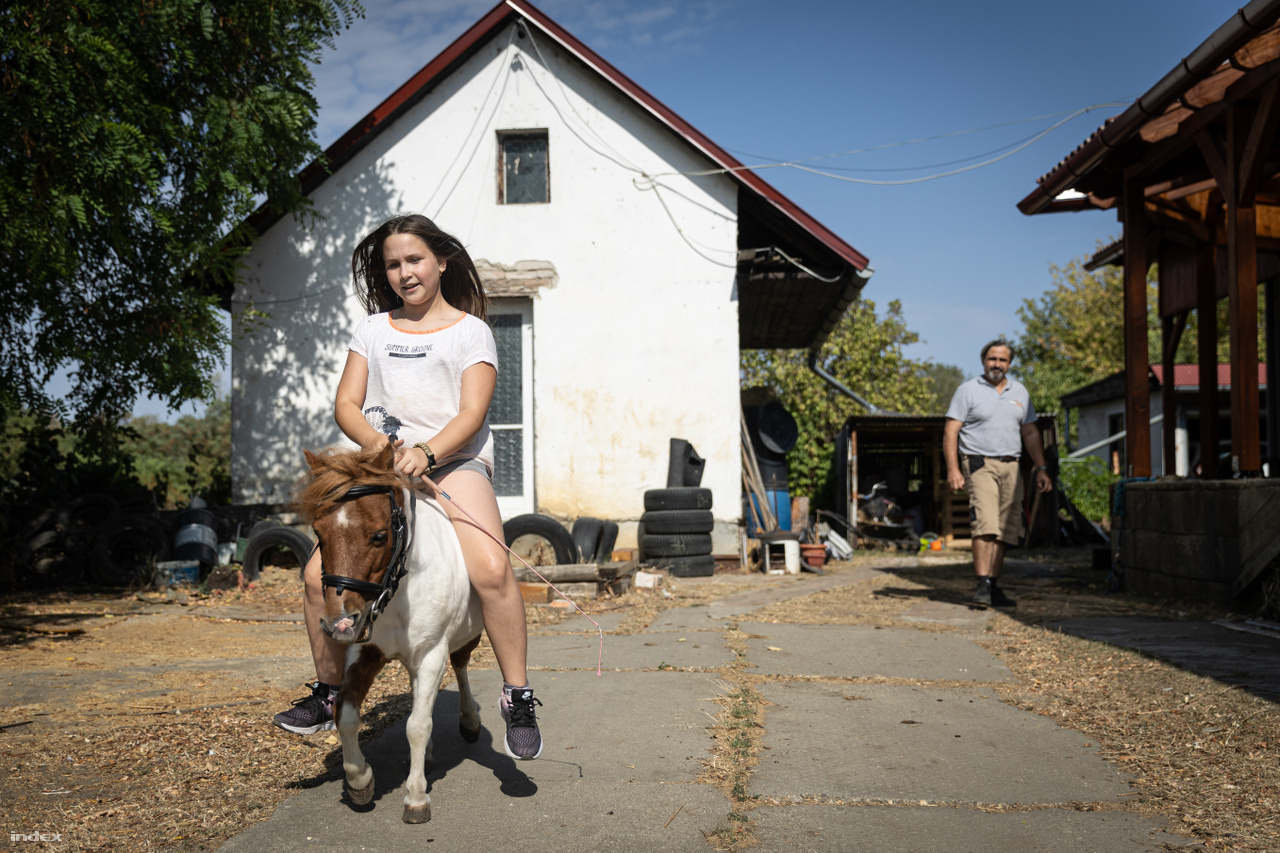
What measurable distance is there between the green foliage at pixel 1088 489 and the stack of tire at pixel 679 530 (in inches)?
350

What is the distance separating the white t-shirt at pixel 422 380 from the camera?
123 inches

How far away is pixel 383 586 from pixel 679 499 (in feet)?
24.2

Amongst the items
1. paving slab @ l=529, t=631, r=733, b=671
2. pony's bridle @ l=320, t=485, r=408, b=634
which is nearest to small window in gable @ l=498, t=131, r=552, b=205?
paving slab @ l=529, t=631, r=733, b=671

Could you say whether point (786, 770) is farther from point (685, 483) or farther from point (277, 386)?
point (277, 386)

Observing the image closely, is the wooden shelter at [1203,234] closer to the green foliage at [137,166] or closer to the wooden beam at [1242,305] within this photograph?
the wooden beam at [1242,305]

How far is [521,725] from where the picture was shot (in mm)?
2908

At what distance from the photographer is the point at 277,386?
1064 centimetres

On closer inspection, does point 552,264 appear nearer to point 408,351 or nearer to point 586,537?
point 586,537

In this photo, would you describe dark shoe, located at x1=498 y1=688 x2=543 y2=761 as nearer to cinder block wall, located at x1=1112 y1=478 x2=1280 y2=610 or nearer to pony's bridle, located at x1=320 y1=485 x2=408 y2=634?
pony's bridle, located at x1=320 y1=485 x2=408 y2=634

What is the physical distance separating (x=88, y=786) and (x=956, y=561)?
35.2ft

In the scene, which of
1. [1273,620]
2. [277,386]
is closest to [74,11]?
[277,386]

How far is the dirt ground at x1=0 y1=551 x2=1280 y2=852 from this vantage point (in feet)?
8.93

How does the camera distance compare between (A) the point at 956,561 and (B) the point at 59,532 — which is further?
(A) the point at 956,561

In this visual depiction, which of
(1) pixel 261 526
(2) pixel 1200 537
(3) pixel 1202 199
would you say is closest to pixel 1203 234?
(3) pixel 1202 199
